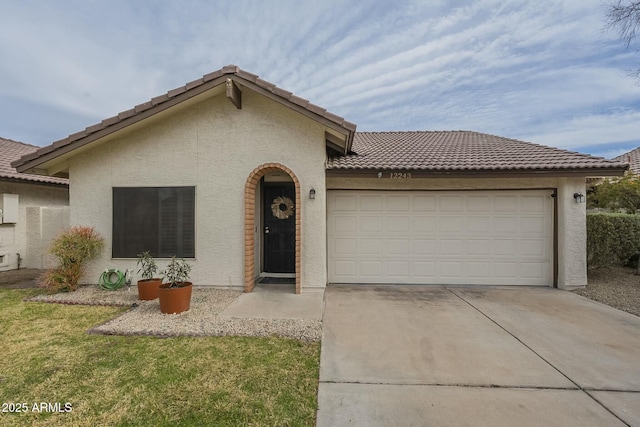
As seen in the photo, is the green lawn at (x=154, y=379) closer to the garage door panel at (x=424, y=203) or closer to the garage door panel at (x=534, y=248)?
the garage door panel at (x=424, y=203)

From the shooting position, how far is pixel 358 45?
39.6ft

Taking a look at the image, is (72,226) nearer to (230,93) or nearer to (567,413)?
(230,93)

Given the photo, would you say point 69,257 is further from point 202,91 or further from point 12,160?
point 12,160

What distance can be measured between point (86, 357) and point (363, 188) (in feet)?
24.6

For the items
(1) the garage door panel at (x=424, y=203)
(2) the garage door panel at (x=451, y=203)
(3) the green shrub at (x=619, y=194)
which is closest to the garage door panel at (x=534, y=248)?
(2) the garage door panel at (x=451, y=203)

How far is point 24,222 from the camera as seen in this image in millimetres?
11406

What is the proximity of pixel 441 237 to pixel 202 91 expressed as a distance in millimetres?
8263

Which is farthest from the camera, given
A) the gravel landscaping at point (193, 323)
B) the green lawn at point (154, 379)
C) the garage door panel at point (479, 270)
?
the garage door panel at point (479, 270)

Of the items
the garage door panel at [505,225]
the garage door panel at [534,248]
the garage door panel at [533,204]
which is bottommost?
the garage door panel at [534,248]

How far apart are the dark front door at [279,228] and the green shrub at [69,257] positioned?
5.02 metres

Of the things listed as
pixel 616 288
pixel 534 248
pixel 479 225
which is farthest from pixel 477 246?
pixel 616 288

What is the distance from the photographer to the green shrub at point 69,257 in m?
7.50

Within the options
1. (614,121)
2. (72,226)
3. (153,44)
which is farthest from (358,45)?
(614,121)

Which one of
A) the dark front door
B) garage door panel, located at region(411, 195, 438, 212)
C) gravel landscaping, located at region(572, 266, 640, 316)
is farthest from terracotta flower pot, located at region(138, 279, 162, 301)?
gravel landscaping, located at region(572, 266, 640, 316)
